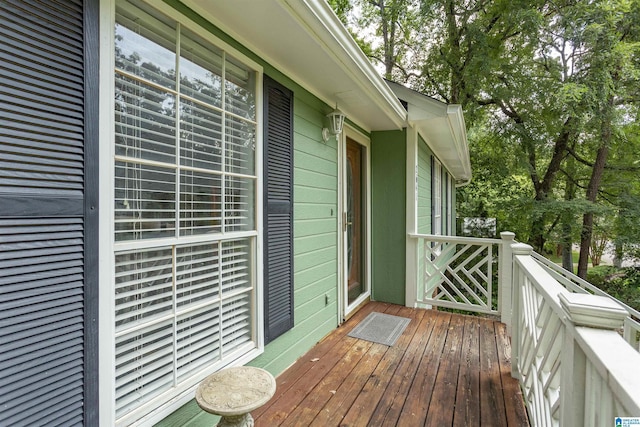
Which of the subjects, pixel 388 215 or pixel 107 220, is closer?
pixel 107 220

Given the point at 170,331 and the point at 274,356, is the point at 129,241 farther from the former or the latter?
the point at 274,356

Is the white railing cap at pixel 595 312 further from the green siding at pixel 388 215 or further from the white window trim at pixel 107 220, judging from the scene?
the green siding at pixel 388 215

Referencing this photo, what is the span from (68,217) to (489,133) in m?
10.0

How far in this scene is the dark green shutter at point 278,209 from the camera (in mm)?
2145

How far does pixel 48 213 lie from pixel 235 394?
3.43 feet

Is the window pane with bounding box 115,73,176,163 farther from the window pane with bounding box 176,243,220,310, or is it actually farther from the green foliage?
the green foliage

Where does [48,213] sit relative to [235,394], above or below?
above

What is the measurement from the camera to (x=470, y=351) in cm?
278

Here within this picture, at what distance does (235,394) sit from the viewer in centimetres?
139

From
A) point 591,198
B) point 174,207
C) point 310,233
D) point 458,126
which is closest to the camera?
point 174,207

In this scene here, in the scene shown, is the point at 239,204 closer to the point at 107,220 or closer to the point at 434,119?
the point at 107,220

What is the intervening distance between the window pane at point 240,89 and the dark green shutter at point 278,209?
12 centimetres

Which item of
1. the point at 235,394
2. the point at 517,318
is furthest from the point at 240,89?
the point at 517,318

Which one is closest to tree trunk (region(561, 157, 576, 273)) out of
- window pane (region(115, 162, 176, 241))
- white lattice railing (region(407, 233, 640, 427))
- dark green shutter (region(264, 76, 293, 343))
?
white lattice railing (region(407, 233, 640, 427))
